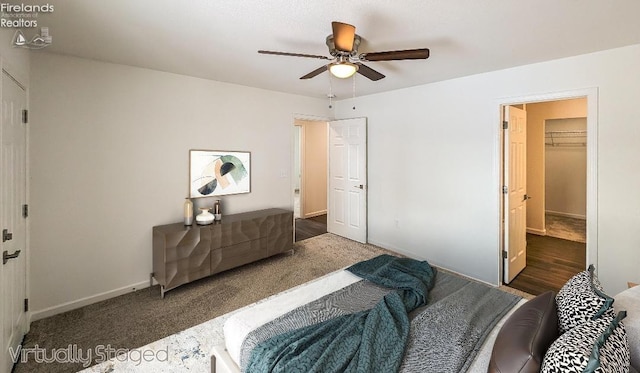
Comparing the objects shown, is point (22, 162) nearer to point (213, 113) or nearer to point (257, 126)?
point (213, 113)

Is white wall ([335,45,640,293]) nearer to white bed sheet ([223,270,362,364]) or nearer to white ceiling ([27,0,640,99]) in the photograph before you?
white ceiling ([27,0,640,99])

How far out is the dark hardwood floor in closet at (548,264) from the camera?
3.42m

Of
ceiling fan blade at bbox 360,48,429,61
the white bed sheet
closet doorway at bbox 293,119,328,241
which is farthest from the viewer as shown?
closet doorway at bbox 293,119,328,241

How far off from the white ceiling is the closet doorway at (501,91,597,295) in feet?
2.70

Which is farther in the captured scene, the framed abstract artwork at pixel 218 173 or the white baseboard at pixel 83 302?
the framed abstract artwork at pixel 218 173

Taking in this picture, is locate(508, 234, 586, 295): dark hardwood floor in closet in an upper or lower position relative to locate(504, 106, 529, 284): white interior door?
lower

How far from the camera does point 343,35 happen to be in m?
1.85

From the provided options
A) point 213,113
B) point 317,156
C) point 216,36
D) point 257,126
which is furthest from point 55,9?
point 317,156

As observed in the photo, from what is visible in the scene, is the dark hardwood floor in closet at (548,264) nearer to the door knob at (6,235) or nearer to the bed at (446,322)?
the bed at (446,322)

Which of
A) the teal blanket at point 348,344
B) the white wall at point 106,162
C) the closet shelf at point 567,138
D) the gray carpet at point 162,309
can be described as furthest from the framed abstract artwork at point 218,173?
the closet shelf at point 567,138

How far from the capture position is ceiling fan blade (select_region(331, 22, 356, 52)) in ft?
5.82

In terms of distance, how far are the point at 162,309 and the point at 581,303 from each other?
3.24 m

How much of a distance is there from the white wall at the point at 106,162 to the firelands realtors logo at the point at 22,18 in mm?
500

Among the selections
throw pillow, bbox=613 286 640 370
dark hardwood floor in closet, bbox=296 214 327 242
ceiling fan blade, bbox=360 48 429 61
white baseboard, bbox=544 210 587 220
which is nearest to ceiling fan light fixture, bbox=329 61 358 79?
ceiling fan blade, bbox=360 48 429 61
